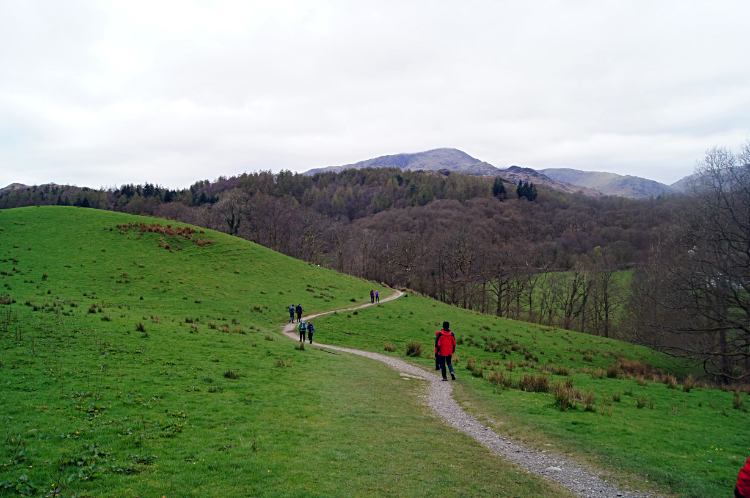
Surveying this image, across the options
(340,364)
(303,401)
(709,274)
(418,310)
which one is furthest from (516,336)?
(303,401)

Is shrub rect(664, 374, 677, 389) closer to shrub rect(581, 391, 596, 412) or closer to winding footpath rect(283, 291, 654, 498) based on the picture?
shrub rect(581, 391, 596, 412)

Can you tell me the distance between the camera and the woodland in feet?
86.9

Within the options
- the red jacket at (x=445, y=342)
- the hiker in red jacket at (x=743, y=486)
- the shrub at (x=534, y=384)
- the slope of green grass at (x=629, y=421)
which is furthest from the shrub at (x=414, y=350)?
the hiker in red jacket at (x=743, y=486)

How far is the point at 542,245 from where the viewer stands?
349ft

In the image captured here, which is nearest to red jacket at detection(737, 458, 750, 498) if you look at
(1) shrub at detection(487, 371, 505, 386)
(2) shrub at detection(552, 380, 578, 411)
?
(2) shrub at detection(552, 380, 578, 411)

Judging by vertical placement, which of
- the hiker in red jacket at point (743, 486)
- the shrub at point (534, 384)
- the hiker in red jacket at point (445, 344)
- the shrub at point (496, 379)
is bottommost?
the shrub at point (496, 379)

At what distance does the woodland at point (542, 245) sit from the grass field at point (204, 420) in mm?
24196

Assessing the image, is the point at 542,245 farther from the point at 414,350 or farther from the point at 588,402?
the point at 588,402

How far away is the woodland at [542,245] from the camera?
86.9ft

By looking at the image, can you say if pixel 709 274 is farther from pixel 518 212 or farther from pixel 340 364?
pixel 518 212

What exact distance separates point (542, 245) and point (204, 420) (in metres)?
109

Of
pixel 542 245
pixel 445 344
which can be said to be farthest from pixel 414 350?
pixel 542 245

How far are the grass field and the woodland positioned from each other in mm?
24196

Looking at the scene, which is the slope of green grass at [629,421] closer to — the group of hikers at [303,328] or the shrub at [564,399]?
the shrub at [564,399]
